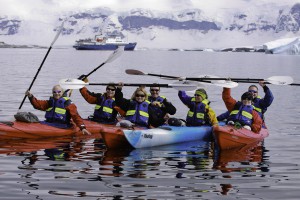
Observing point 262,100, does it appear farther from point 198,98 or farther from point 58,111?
point 58,111

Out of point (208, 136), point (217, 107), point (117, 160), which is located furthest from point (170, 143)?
point (217, 107)

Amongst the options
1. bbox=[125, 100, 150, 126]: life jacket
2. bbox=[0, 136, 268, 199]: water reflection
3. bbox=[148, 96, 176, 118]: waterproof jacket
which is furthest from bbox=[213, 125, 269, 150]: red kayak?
bbox=[125, 100, 150, 126]: life jacket

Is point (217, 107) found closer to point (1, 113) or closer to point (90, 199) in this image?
point (1, 113)

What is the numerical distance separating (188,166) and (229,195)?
2631mm

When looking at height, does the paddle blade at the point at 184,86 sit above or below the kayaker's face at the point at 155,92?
above

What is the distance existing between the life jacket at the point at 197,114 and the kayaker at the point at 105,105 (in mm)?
2157

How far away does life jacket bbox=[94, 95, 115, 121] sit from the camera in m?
17.4

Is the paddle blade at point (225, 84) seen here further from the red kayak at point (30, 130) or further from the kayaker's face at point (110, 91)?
the red kayak at point (30, 130)

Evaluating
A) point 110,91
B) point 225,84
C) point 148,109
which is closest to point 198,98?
point 225,84

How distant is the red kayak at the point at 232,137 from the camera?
596 inches

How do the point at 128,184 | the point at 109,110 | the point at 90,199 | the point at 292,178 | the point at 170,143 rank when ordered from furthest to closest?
the point at 109,110, the point at 170,143, the point at 292,178, the point at 128,184, the point at 90,199

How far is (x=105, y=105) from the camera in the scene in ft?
57.3

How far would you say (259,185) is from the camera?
11.1m

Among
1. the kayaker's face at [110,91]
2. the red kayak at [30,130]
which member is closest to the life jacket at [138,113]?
the kayaker's face at [110,91]
